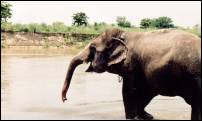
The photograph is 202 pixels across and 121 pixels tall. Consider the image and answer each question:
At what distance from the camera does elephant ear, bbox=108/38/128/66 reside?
32.4 ft

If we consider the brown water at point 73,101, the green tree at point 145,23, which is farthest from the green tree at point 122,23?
the brown water at point 73,101

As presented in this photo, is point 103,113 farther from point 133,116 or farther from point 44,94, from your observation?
point 44,94

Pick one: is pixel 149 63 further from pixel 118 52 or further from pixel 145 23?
pixel 145 23

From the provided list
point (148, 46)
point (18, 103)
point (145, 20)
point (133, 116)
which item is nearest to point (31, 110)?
point (18, 103)

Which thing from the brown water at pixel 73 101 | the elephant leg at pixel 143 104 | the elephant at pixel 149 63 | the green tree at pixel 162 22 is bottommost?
the green tree at pixel 162 22

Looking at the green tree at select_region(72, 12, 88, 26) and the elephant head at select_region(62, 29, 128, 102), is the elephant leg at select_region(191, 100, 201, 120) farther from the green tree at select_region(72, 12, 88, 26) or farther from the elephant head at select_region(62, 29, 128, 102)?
the green tree at select_region(72, 12, 88, 26)

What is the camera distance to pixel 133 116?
1009cm

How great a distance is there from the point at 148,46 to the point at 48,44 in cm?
3243

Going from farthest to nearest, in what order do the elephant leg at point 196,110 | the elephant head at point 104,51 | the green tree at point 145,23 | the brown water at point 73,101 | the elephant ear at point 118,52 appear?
the green tree at point 145,23, the brown water at point 73,101, the elephant head at point 104,51, the elephant ear at point 118,52, the elephant leg at point 196,110

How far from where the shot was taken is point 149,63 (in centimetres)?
941

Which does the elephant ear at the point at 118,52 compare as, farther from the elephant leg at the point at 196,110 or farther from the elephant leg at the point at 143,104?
the elephant leg at the point at 196,110


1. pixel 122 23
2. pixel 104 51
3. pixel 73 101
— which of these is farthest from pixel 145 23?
pixel 104 51

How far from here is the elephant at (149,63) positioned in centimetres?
895

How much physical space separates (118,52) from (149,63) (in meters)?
0.75
